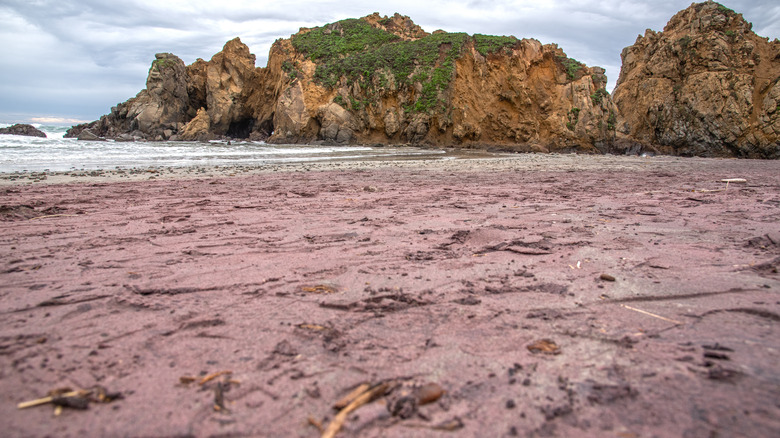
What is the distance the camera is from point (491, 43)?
30641mm

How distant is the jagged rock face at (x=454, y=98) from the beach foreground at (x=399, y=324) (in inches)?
1043

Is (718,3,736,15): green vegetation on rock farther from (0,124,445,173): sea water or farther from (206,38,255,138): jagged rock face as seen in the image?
(206,38,255,138): jagged rock face

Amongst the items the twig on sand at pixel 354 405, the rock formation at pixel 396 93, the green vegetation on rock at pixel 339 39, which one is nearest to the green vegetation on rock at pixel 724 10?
the rock formation at pixel 396 93

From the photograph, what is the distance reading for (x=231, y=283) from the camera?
2.61 meters

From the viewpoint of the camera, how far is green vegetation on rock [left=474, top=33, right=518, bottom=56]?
98.6ft

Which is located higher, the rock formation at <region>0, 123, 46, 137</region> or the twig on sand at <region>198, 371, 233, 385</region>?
the rock formation at <region>0, 123, 46, 137</region>

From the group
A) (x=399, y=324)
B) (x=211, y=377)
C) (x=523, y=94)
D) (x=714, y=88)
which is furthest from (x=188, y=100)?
(x=211, y=377)

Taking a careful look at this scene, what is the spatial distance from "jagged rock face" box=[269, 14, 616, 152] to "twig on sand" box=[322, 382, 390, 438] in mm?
28921

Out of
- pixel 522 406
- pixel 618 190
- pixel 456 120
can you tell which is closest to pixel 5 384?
pixel 522 406

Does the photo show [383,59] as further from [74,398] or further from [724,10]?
[74,398]

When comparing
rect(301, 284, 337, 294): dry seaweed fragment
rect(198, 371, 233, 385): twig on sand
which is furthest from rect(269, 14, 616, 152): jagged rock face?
rect(198, 371, 233, 385): twig on sand

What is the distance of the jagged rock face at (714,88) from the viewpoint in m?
25.7

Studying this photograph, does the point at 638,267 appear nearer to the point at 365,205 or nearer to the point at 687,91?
the point at 365,205

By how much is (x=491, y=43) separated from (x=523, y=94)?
4609 millimetres
